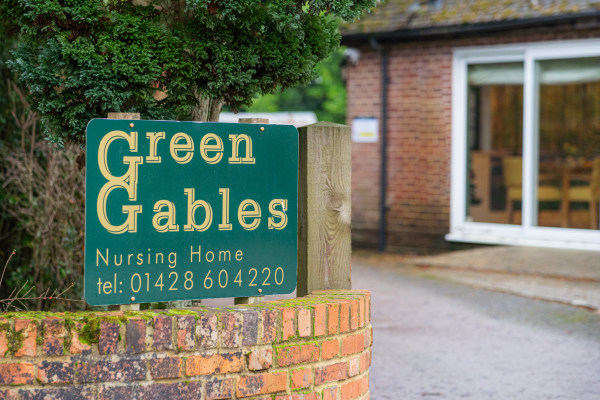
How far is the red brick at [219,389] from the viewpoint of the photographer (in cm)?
312

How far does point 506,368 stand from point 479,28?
6197 millimetres

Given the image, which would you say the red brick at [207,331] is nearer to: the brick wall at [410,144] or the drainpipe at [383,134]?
the brick wall at [410,144]

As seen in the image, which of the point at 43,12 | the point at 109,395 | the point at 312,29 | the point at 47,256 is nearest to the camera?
the point at 109,395

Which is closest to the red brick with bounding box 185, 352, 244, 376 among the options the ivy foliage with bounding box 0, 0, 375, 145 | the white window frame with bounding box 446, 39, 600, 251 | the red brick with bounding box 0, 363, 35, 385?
the red brick with bounding box 0, 363, 35, 385

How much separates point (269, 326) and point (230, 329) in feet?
0.52

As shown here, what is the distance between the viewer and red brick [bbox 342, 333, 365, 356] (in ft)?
11.2

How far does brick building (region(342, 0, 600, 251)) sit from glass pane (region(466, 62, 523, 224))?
0.05 feet

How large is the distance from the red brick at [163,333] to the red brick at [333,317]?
0.65 meters

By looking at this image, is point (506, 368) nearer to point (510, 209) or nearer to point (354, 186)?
point (510, 209)

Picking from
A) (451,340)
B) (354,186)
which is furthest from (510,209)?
(451,340)

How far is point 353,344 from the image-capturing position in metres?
3.46

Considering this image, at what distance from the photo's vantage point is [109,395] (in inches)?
119

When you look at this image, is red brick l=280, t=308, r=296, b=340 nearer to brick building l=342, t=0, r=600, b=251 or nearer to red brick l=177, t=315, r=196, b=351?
red brick l=177, t=315, r=196, b=351

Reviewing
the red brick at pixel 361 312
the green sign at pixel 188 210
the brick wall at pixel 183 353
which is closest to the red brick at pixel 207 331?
the brick wall at pixel 183 353
